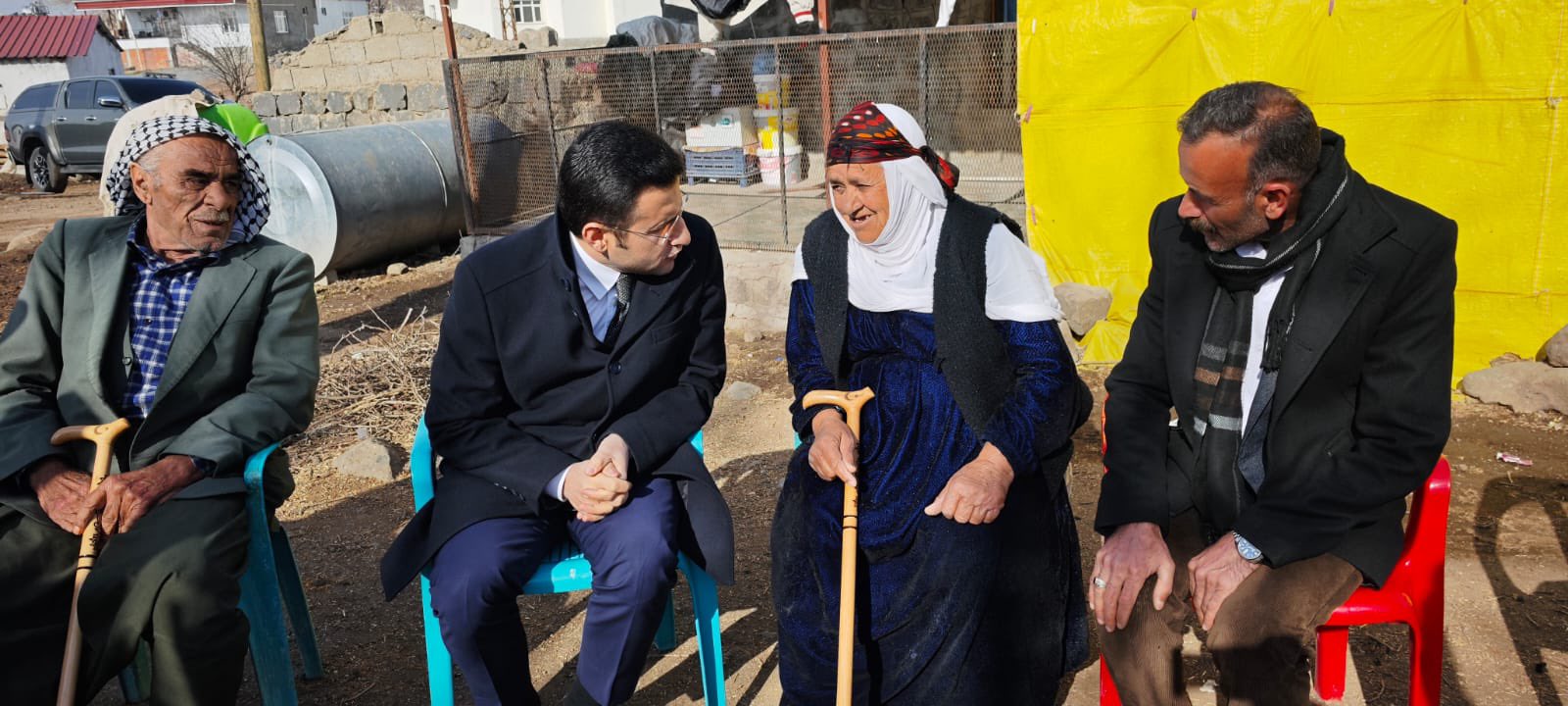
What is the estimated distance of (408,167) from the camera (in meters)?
9.34

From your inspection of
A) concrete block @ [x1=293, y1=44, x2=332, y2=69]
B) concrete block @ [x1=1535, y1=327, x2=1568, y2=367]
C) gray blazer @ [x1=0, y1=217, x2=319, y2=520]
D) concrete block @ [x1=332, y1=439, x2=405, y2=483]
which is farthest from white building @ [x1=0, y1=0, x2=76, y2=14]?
concrete block @ [x1=1535, y1=327, x2=1568, y2=367]

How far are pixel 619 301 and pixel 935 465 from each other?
91 centimetres

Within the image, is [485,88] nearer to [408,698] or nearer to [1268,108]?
[408,698]

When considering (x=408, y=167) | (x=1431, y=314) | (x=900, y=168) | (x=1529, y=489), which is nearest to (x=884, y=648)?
(x=900, y=168)

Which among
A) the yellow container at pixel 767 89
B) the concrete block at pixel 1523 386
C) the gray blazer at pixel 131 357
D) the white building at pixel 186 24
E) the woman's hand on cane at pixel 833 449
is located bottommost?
the concrete block at pixel 1523 386

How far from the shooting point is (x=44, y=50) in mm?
37406

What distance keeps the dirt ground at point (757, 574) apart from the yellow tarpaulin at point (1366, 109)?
636 mm

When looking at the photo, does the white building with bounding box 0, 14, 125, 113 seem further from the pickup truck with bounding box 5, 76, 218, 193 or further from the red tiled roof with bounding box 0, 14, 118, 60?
the pickup truck with bounding box 5, 76, 218, 193

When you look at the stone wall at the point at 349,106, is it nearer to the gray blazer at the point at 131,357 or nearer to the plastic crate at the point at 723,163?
the plastic crate at the point at 723,163

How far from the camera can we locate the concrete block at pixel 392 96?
46.6 feet

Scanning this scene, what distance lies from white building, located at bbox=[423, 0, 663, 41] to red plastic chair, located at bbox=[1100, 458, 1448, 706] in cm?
2823

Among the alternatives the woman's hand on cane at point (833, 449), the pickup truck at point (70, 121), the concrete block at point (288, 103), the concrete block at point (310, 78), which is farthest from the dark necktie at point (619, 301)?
the concrete block at point (310, 78)

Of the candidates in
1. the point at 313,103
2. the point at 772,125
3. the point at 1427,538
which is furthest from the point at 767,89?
the point at 313,103

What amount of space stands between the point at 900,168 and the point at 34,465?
7.41 feet
